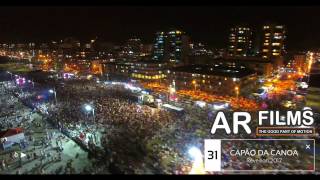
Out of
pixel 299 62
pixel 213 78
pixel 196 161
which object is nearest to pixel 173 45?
pixel 299 62

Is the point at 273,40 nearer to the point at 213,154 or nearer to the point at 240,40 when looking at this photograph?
the point at 240,40

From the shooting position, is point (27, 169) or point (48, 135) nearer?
point (27, 169)

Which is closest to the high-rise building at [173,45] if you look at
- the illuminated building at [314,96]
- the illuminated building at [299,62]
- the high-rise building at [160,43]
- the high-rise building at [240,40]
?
the high-rise building at [160,43]

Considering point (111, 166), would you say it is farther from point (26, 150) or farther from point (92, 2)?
point (92, 2)

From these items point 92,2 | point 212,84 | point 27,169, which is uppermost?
point 92,2

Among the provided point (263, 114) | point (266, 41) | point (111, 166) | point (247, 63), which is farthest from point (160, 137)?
point (266, 41)

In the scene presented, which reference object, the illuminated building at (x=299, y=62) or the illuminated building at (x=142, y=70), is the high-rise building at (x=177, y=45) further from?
the illuminated building at (x=299, y=62)

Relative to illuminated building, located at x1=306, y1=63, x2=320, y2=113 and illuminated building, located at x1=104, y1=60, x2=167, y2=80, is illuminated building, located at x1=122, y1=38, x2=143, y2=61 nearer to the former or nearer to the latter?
illuminated building, located at x1=104, y1=60, x2=167, y2=80

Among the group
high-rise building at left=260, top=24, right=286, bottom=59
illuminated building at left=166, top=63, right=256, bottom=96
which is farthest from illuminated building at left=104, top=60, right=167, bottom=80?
high-rise building at left=260, top=24, right=286, bottom=59
